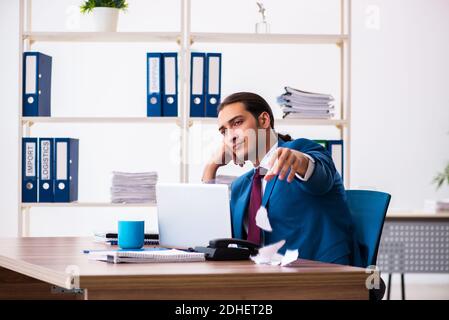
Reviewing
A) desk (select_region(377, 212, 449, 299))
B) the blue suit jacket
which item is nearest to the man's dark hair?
the blue suit jacket

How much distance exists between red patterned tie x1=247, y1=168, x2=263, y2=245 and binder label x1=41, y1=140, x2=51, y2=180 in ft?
5.45

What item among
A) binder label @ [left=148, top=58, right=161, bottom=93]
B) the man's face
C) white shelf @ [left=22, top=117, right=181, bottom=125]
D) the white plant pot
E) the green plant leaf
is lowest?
the man's face

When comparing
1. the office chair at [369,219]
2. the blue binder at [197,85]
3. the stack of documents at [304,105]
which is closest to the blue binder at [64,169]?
the blue binder at [197,85]

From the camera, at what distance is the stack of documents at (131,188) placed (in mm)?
3953

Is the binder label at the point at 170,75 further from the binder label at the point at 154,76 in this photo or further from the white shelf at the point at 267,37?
the white shelf at the point at 267,37

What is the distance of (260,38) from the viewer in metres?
3.99

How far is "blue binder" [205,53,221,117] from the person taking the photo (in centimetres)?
389

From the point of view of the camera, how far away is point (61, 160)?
154 inches

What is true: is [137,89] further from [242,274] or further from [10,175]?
[242,274]

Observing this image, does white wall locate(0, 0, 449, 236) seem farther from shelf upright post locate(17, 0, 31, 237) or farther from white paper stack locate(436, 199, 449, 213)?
shelf upright post locate(17, 0, 31, 237)

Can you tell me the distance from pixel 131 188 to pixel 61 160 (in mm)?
382

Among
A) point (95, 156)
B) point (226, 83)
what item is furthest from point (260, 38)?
point (95, 156)

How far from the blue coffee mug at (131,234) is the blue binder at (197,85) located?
5.46 ft

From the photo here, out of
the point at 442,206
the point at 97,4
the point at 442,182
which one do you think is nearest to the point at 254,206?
the point at 97,4
